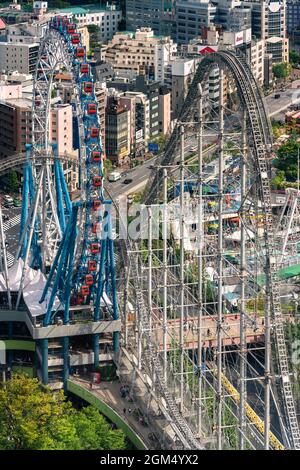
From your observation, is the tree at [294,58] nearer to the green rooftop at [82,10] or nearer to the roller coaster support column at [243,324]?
the green rooftop at [82,10]

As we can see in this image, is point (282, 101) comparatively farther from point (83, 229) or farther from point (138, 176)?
point (83, 229)

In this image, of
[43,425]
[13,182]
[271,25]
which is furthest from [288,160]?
[43,425]

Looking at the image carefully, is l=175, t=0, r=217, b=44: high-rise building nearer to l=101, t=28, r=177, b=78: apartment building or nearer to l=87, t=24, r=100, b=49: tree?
l=87, t=24, r=100, b=49: tree

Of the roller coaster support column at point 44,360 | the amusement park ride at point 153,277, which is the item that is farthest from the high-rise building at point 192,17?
the roller coaster support column at point 44,360

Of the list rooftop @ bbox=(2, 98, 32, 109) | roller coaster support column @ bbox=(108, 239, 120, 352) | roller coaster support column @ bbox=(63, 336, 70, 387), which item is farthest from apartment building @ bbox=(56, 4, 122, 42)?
roller coaster support column @ bbox=(63, 336, 70, 387)

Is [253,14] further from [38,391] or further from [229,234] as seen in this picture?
[38,391]

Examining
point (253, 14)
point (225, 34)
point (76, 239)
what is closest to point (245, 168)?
point (76, 239)
